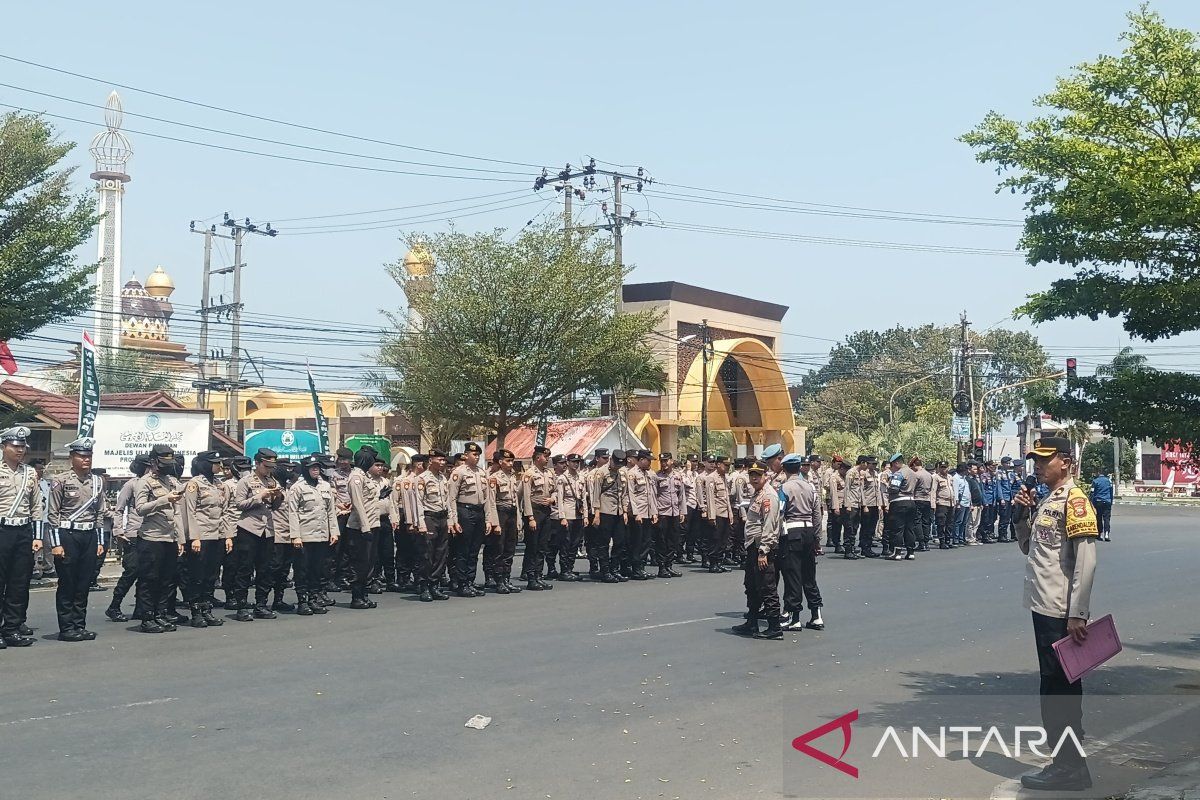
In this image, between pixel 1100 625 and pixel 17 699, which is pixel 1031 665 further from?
pixel 17 699

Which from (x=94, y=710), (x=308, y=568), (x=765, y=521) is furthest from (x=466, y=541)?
(x=94, y=710)

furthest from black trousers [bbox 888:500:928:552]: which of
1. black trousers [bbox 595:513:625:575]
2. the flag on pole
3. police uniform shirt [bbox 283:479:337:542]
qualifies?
the flag on pole

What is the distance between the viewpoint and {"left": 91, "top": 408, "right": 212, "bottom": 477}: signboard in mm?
22312

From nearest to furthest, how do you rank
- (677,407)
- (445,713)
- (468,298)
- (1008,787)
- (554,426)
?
(1008,787) < (445,713) < (468,298) < (554,426) < (677,407)

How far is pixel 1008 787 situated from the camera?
659 centimetres

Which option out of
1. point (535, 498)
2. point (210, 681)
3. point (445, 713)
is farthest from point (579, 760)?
point (535, 498)

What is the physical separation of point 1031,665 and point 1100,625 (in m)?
4.17

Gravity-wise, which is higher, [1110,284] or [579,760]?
[1110,284]

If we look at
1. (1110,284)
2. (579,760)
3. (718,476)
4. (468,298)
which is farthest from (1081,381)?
(468,298)

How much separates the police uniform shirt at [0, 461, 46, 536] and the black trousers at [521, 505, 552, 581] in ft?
22.6

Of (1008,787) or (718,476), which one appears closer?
(1008,787)

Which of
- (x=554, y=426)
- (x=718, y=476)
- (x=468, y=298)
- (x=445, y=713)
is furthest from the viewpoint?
(x=554, y=426)

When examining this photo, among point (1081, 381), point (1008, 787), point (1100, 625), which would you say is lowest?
point (1008, 787)

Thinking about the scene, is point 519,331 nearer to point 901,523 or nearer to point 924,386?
point 901,523
